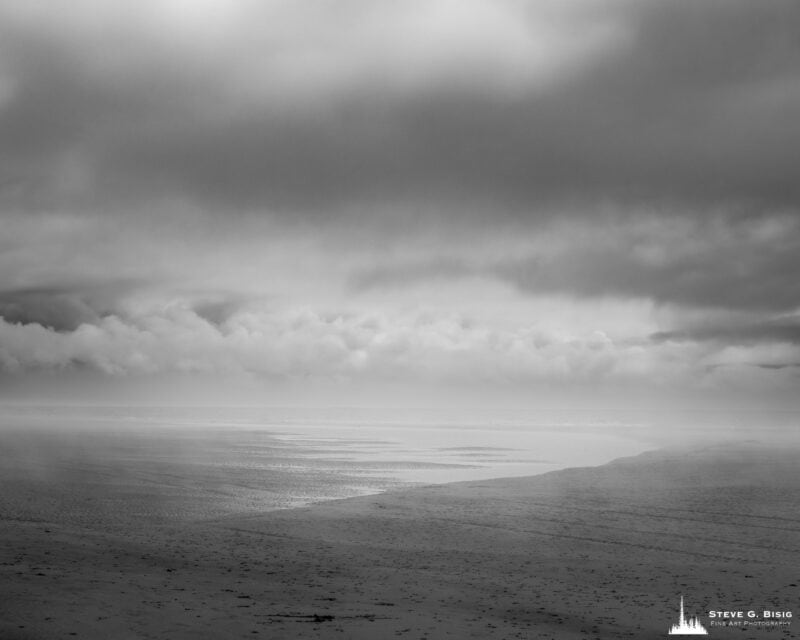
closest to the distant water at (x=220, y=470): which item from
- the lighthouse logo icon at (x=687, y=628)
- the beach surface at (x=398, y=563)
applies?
the beach surface at (x=398, y=563)

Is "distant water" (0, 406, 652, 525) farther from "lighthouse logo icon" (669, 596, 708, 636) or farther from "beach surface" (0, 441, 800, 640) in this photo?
"lighthouse logo icon" (669, 596, 708, 636)

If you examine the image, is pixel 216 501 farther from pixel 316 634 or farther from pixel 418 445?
pixel 418 445

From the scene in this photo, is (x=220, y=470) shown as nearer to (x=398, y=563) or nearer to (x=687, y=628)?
(x=398, y=563)

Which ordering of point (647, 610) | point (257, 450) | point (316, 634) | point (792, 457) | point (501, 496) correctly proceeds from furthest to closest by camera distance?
point (257, 450)
point (792, 457)
point (501, 496)
point (647, 610)
point (316, 634)

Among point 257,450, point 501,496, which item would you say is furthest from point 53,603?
point 257,450

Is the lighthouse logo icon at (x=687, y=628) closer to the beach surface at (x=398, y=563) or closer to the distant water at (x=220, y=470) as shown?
the beach surface at (x=398, y=563)
